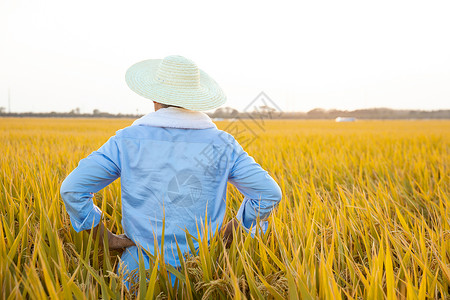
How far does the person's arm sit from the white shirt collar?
0.48 ft

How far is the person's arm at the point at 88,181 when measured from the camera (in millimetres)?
1136

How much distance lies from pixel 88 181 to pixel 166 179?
10.0 inches

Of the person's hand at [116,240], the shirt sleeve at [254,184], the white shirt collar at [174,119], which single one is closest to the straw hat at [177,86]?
the white shirt collar at [174,119]

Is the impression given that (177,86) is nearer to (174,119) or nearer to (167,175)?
(174,119)

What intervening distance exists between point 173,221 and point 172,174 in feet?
0.56

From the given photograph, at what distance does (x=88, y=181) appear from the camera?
3.77 feet

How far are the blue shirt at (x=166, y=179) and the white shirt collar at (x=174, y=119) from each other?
0.02 metres

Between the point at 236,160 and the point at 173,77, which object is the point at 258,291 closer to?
the point at 236,160

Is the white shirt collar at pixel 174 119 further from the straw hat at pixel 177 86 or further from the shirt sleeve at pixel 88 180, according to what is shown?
the shirt sleeve at pixel 88 180

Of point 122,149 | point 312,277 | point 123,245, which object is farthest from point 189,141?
point 312,277

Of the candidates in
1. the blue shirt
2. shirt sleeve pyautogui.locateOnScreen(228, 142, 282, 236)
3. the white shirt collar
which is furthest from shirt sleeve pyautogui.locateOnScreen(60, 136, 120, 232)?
shirt sleeve pyautogui.locateOnScreen(228, 142, 282, 236)

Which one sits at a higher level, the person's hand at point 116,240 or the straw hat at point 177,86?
the straw hat at point 177,86

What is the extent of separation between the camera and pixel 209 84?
1402mm

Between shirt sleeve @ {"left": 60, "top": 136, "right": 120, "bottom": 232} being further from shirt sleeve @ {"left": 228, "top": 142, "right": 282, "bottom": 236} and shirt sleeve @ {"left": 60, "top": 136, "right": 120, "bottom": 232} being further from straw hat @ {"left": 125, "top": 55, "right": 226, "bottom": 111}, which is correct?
shirt sleeve @ {"left": 228, "top": 142, "right": 282, "bottom": 236}
